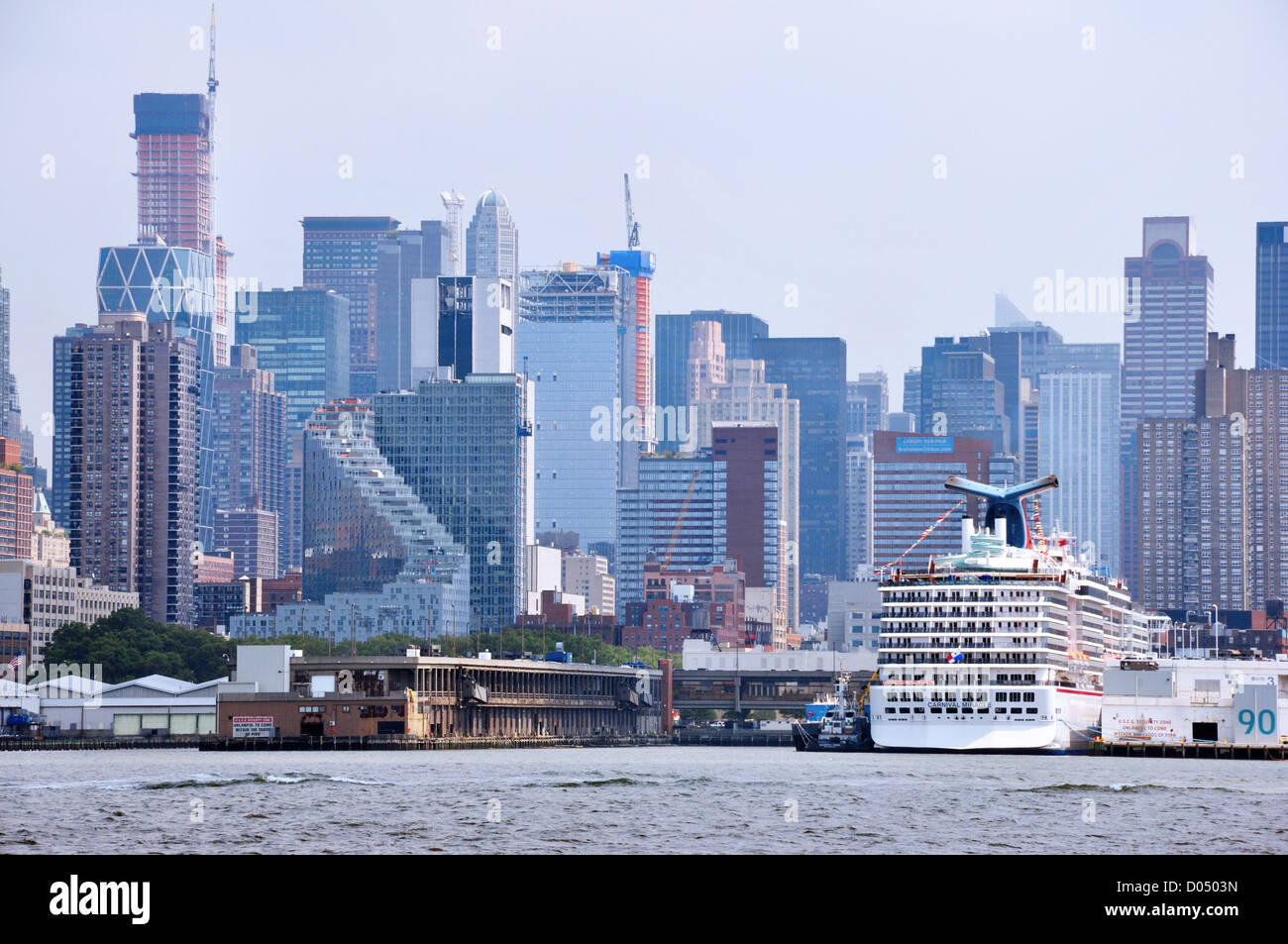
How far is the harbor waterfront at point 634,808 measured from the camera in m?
59.0

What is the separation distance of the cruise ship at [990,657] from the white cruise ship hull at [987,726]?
0.07 metres

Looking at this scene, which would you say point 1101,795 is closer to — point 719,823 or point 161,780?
point 719,823

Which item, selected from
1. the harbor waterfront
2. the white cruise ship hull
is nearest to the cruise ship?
the white cruise ship hull

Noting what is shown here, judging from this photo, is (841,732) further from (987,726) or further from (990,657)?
(987,726)

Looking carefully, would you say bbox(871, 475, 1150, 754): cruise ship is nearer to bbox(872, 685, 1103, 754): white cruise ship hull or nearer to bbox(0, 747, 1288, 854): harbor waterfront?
bbox(872, 685, 1103, 754): white cruise ship hull

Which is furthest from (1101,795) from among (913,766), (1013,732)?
(1013,732)

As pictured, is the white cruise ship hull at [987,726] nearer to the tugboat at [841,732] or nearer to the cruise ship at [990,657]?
the cruise ship at [990,657]

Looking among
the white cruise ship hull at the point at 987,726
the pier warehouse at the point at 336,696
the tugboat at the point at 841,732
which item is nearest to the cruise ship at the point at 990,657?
the white cruise ship hull at the point at 987,726
